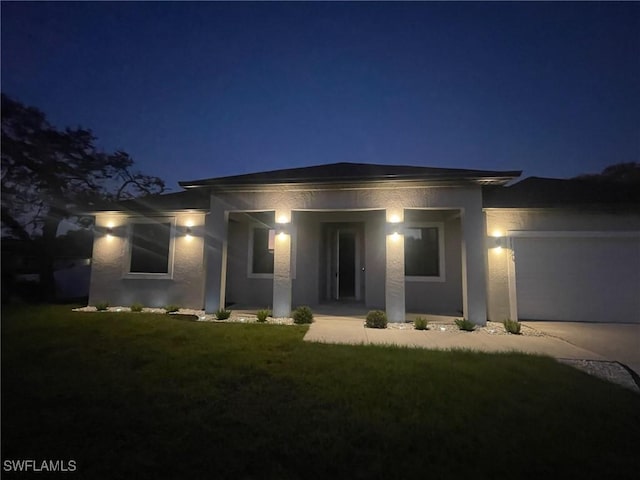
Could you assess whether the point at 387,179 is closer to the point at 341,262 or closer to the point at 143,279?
the point at 341,262

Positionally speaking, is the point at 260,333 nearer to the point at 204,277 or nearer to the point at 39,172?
the point at 204,277

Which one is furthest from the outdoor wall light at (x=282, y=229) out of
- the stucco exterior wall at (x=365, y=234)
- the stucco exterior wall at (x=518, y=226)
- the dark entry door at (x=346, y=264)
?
the stucco exterior wall at (x=518, y=226)

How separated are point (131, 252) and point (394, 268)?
9.11m

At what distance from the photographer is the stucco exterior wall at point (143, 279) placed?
9383 millimetres

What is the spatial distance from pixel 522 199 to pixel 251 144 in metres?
25.6

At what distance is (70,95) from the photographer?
8.91 m

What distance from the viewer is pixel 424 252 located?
32.2 ft

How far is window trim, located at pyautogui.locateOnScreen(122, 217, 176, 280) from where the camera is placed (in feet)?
31.2

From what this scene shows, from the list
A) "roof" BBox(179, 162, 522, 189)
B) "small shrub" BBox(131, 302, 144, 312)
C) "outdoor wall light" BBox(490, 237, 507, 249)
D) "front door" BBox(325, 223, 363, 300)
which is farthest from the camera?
"front door" BBox(325, 223, 363, 300)

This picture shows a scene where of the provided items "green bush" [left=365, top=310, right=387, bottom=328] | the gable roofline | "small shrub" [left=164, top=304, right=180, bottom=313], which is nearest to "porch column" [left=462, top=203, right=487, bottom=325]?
"green bush" [left=365, top=310, right=387, bottom=328]

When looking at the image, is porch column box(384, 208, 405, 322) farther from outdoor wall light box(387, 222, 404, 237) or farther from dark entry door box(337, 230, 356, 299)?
dark entry door box(337, 230, 356, 299)

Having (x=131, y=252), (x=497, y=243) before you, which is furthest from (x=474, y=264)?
(x=131, y=252)

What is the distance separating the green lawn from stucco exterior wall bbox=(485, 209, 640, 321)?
3486mm

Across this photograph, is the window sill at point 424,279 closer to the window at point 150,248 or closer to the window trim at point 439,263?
the window trim at point 439,263
